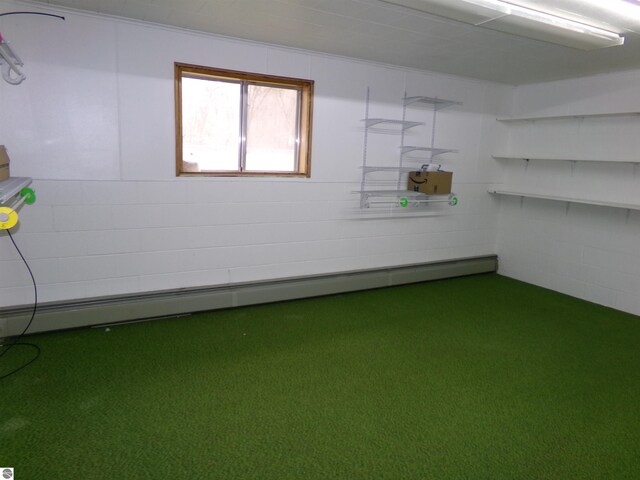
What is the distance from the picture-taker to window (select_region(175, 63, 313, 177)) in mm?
3707

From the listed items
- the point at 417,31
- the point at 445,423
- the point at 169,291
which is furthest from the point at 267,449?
the point at 417,31

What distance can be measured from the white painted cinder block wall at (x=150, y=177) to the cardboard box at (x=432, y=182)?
1.55ft

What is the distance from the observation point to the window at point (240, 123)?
146 inches

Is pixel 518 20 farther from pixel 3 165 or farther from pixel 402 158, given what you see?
pixel 3 165

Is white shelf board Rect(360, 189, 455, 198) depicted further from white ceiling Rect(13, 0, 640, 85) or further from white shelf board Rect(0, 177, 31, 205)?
white shelf board Rect(0, 177, 31, 205)

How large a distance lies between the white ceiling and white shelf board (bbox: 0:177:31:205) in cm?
122

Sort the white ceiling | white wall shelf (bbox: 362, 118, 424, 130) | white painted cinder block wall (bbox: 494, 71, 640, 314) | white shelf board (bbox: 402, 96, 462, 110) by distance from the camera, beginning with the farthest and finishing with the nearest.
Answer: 1. white shelf board (bbox: 402, 96, 462, 110)
2. white wall shelf (bbox: 362, 118, 424, 130)
3. white painted cinder block wall (bbox: 494, 71, 640, 314)
4. the white ceiling

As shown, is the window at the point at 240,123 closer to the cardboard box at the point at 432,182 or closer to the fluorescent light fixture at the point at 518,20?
the cardboard box at the point at 432,182

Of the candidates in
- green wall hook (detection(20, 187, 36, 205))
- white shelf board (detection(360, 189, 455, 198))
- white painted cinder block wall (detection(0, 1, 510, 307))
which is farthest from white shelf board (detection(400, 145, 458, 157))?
green wall hook (detection(20, 187, 36, 205))

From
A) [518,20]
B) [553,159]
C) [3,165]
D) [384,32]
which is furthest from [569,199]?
[3,165]

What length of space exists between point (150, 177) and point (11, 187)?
1.14 meters

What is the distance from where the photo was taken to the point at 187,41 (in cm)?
347

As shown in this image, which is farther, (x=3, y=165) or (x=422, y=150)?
(x=422, y=150)

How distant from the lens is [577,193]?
476 cm
